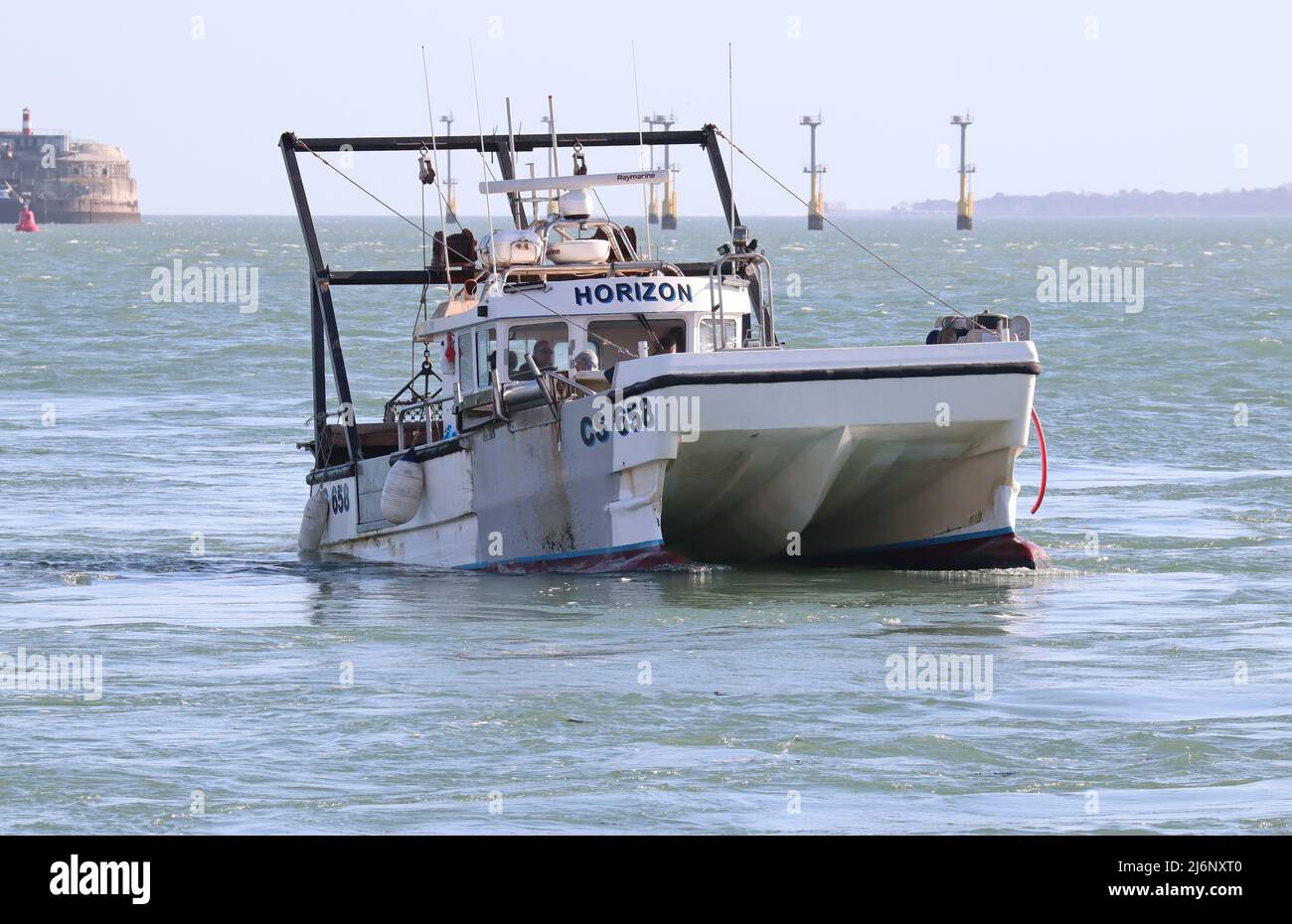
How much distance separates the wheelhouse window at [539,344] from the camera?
1698 centimetres

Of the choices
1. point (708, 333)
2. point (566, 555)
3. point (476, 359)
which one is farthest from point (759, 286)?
point (566, 555)

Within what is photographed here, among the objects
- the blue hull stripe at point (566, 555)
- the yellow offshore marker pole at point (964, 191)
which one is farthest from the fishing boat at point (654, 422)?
the yellow offshore marker pole at point (964, 191)

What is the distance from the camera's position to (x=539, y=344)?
17031 millimetres

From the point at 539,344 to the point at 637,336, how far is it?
77cm

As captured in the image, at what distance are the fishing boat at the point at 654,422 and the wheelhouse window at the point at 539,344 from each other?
0.06 ft

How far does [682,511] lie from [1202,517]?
586cm

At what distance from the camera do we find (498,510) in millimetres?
16906

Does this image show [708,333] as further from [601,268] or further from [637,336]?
[601,268]

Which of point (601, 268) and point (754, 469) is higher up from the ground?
point (601, 268)

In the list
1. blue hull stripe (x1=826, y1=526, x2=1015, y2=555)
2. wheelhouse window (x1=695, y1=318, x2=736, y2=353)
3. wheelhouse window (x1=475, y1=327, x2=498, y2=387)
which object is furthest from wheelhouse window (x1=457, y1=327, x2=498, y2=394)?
blue hull stripe (x1=826, y1=526, x2=1015, y2=555)

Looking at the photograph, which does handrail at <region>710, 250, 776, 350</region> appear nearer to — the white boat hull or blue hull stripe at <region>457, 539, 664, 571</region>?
the white boat hull

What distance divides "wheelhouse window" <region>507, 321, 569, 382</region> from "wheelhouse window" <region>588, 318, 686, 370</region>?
0.26 m

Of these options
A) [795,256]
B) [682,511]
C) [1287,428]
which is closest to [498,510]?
[682,511]
